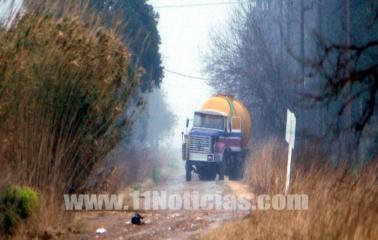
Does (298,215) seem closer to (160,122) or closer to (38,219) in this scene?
(38,219)

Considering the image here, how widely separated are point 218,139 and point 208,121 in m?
1.07

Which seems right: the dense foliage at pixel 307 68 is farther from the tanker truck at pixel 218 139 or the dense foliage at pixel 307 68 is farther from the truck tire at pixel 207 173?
the truck tire at pixel 207 173

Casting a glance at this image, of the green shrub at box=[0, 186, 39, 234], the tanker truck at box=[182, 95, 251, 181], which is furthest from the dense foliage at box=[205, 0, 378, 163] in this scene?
the green shrub at box=[0, 186, 39, 234]

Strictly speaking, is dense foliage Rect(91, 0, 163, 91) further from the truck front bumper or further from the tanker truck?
the truck front bumper

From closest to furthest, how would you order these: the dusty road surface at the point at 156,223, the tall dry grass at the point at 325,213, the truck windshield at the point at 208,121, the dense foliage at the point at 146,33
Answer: the tall dry grass at the point at 325,213 < the dusty road surface at the point at 156,223 < the truck windshield at the point at 208,121 < the dense foliage at the point at 146,33

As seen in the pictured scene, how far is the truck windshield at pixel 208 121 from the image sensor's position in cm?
4284

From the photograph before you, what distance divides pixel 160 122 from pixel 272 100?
75115 mm

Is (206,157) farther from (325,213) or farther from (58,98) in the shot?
(325,213)

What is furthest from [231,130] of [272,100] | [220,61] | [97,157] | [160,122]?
[160,122]

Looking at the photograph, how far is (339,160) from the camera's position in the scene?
15.8m

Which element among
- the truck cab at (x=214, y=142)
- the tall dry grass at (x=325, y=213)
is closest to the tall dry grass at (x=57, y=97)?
the tall dry grass at (x=325, y=213)

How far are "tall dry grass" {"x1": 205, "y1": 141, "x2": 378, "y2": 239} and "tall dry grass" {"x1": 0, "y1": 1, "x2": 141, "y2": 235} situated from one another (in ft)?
12.5

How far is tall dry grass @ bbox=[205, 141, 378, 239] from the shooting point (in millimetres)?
11715

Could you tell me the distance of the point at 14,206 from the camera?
15.3m
